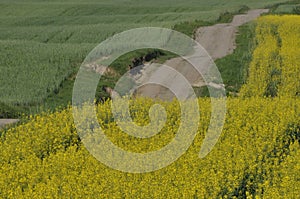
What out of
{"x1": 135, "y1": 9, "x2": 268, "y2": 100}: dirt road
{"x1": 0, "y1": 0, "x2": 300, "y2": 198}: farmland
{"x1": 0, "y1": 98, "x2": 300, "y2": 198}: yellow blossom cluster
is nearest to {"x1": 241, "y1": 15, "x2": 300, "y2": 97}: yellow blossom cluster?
{"x1": 0, "y1": 0, "x2": 300, "y2": 198}: farmland

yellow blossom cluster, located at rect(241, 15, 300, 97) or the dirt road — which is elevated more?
yellow blossom cluster, located at rect(241, 15, 300, 97)

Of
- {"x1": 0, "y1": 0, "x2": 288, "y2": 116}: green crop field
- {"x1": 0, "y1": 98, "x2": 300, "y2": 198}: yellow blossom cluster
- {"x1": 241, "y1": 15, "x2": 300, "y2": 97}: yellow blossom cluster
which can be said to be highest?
{"x1": 0, "y1": 98, "x2": 300, "y2": 198}: yellow blossom cluster

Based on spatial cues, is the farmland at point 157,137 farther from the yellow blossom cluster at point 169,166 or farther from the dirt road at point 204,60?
the dirt road at point 204,60

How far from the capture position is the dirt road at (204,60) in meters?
23.8

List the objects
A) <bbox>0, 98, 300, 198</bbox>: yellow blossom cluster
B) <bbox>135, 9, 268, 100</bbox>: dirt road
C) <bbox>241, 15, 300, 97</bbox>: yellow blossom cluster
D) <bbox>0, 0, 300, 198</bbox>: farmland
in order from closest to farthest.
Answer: <bbox>0, 98, 300, 198</bbox>: yellow blossom cluster, <bbox>0, 0, 300, 198</bbox>: farmland, <bbox>241, 15, 300, 97</bbox>: yellow blossom cluster, <bbox>135, 9, 268, 100</bbox>: dirt road

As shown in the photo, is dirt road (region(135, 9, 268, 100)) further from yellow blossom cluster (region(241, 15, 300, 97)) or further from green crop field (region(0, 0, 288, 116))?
green crop field (region(0, 0, 288, 116))

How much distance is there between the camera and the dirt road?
23797mm

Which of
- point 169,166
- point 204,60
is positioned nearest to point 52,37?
point 204,60

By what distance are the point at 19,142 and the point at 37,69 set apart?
12.5 m

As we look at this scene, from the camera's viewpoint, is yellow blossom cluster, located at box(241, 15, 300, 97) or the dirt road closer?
yellow blossom cluster, located at box(241, 15, 300, 97)

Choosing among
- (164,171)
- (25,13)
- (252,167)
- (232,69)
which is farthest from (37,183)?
(25,13)

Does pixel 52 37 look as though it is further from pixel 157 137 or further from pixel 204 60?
pixel 157 137

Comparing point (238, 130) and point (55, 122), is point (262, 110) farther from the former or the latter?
point (55, 122)

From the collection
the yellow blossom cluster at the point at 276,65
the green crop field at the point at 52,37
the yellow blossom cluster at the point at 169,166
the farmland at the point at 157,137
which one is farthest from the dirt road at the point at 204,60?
the yellow blossom cluster at the point at 169,166
